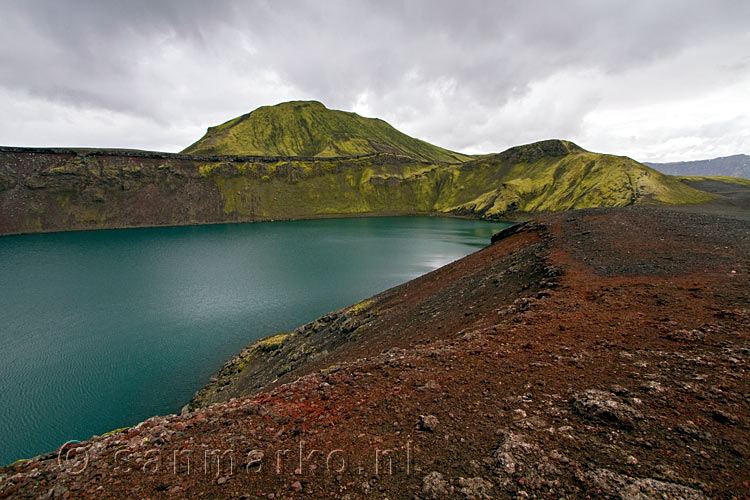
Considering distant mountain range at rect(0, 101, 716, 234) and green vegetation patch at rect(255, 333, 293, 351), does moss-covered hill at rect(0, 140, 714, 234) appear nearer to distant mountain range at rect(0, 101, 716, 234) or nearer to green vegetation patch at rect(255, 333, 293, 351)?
distant mountain range at rect(0, 101, 716, 234)

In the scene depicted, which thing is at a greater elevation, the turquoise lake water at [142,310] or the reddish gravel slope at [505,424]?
the reddish gravel slope at [505,424]

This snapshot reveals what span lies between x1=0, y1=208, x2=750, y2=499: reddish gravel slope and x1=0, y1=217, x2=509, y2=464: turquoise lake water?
703 inches

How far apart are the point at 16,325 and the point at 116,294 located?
10.3 meters

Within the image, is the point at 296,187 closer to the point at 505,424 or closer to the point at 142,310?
the point at 142,310

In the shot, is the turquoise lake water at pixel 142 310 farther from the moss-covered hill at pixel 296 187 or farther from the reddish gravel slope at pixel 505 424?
the moss-covered hill at pixel 296 187

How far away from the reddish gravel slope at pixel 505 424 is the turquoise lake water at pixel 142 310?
1786cm

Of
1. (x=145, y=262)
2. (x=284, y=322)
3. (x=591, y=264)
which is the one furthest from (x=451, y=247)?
(x=145, y=262)

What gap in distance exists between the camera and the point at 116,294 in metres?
43.8

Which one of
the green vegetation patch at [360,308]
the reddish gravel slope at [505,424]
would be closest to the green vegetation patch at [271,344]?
the green vegetation patch at [360,308]

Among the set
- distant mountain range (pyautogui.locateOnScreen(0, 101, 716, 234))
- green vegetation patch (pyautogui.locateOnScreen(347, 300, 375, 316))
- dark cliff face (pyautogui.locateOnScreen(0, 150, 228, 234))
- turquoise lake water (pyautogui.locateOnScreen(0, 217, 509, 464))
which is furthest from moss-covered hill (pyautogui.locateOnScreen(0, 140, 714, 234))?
green vegetation patch (pyautogui.locateOnScreen(347, 300, 375, 316))

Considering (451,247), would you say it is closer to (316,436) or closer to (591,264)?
A: (591,264)

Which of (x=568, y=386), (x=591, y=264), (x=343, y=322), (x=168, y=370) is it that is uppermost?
(x=591, y=264)

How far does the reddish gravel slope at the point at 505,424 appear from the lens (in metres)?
5.28

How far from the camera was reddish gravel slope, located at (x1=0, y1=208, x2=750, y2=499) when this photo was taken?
208 inches
